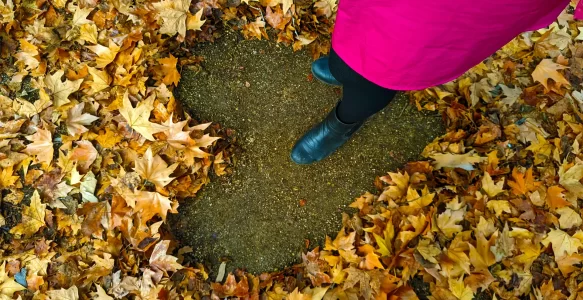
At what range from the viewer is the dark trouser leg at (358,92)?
1345 mm

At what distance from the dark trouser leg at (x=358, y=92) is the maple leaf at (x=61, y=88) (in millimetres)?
1321

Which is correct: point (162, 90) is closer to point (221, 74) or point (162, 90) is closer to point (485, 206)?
point (221, 74)

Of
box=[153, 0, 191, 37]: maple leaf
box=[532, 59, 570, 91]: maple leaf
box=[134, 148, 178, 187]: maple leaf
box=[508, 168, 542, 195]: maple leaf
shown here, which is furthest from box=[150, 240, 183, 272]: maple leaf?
box=[532, 59, 570, 91]: maple leaf

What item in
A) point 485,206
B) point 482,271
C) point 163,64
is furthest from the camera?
point 163,64

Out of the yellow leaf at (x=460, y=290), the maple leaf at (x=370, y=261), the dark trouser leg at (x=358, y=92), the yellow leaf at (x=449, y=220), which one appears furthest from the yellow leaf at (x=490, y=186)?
the dark trouser leg at (x=358, y=92)

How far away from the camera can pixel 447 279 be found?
6.01ft

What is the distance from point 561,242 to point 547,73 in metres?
0.90

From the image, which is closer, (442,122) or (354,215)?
(354,215)

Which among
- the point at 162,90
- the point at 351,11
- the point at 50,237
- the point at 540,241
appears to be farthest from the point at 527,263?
the point at 50,237

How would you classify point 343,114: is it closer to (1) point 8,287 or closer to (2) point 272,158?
(2) point 272,158

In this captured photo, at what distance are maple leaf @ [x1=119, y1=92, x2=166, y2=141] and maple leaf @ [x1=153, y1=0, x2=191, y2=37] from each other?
0.42 meters

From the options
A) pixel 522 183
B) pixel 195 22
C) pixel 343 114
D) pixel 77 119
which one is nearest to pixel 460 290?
pixel 522 183

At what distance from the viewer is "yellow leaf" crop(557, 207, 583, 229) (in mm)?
1910

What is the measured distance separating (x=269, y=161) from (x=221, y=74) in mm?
546
